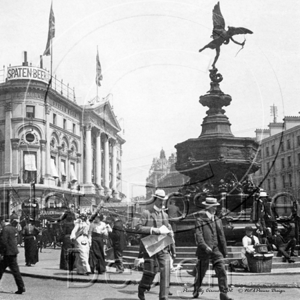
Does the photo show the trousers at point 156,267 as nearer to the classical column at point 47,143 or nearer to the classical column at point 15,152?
the classical column at point 15,152

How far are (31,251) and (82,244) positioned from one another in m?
3.87

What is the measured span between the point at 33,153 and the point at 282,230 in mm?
41477

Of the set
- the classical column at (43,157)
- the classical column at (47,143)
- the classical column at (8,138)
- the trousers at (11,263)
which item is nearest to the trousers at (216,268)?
the trousers at (11,263)

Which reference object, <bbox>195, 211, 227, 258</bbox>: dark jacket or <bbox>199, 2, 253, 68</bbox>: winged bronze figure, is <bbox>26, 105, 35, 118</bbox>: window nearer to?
<bbox>199, 2, 253, 68</bbox>: winged bronze figure

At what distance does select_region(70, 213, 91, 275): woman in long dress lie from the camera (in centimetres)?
1382

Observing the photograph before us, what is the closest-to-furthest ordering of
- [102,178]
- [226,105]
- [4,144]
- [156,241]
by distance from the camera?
1. [156,241]
2. [226,105]
3. [4,144]
4. [102,178]

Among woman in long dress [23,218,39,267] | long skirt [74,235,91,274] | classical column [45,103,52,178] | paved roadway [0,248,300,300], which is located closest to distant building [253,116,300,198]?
classical column [45,103,52,178]

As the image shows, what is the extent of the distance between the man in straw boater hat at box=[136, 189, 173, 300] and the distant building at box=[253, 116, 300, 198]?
4741 centimetres

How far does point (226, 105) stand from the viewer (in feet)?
59.6

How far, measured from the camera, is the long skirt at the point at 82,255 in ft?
45.2

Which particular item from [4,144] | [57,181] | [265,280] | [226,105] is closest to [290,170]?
[57,181]

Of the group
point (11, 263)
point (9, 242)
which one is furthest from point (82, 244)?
point (11, 263)

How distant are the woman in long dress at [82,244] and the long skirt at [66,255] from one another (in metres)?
0.38

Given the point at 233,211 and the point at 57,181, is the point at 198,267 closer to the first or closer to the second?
the point at 233,211
